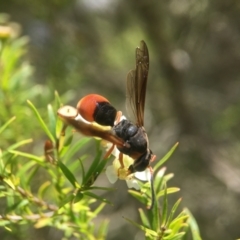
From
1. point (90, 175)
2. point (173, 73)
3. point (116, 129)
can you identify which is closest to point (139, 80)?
point (116, 129)

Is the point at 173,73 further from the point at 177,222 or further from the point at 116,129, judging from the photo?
the point at 177,222

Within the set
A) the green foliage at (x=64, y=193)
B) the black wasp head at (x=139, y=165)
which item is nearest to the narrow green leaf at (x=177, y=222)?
the green foliage at (x=64, y=193)

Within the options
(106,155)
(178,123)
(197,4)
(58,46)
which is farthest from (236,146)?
(106,155)

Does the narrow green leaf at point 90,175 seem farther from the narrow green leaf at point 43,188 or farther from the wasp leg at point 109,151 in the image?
the narrow green leaf at point 43,188

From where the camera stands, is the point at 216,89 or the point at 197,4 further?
the point at 216,89

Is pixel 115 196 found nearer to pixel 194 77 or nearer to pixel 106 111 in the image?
pixel 194 77

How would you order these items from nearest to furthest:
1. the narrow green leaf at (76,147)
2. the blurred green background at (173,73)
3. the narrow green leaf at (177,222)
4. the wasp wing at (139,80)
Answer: the narrow green leaf at (177,222) → the narrow green leaf at (76,147) → the wasp wing at (139,80) → the blurred green background at (173,73)

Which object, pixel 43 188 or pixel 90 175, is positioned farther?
pixel 43 188

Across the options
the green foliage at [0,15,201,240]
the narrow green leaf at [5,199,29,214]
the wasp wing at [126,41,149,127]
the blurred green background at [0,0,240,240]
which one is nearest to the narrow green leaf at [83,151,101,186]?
the green foliage at [0,15,201,240]
